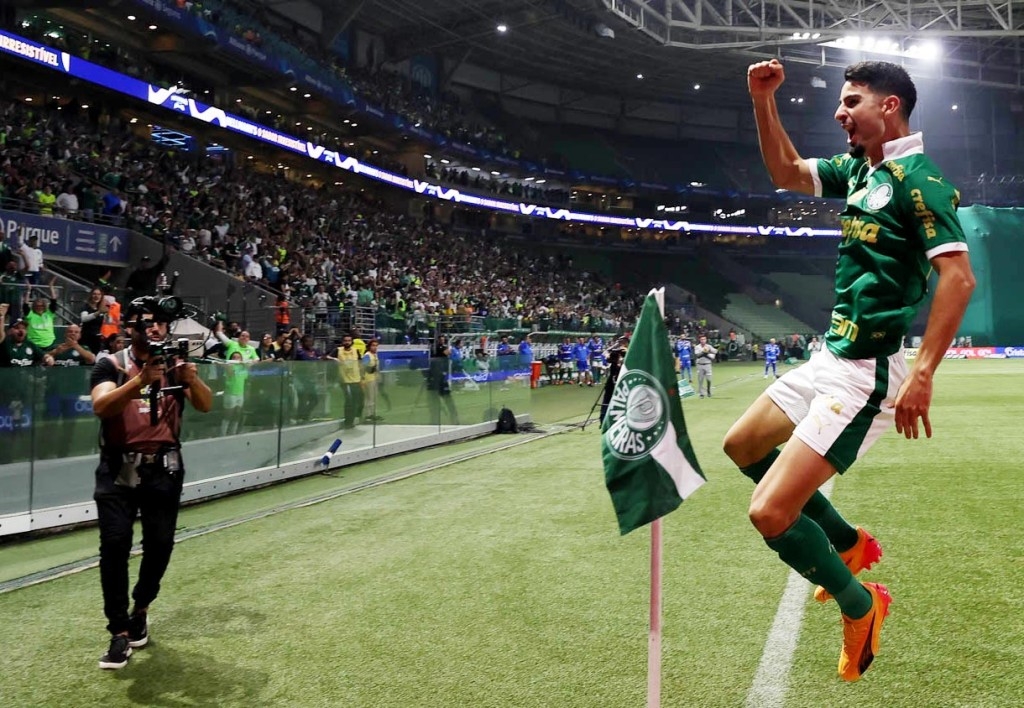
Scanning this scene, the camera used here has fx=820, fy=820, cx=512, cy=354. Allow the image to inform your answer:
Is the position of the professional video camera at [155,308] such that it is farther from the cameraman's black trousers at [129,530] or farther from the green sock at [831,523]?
the green sock at [831,523]

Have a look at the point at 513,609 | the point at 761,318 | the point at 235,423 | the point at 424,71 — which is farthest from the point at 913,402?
the point at 761,318

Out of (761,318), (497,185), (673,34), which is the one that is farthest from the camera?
(761,318)

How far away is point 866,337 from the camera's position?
3.26 metres

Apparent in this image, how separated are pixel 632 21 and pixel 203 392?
108 ft

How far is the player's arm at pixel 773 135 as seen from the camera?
3.79 m

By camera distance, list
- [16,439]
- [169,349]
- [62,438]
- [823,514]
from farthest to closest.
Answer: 1. [62,438]
2. [16,439]
3. [169,349]
4. [823,514]

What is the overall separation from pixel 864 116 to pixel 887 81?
0.53 feet

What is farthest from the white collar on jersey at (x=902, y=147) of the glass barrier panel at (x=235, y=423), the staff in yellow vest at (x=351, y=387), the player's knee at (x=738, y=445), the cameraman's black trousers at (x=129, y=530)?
the staff in yellow vest at (x=351, y=387)

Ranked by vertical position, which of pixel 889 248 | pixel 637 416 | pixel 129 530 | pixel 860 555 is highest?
pixel 889 248

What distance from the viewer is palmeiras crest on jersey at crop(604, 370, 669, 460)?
3.11 m

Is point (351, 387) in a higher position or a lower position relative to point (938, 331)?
lower

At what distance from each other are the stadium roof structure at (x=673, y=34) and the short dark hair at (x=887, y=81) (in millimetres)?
31602

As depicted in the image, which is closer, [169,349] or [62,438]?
[169,349]

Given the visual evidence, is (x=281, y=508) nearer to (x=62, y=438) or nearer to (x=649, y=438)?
(x=62, y=438)
